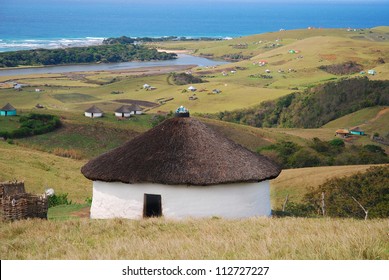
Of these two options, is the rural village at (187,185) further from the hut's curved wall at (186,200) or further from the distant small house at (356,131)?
the distant small house at (356,131)

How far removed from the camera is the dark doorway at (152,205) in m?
20.0

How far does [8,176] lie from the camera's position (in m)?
34.2

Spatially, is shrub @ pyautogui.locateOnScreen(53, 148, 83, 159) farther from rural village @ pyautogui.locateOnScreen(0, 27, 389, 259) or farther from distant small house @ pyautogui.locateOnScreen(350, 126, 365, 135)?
distant small house @ pyautogui.locateOnScreen(350, 126, 365, 135)

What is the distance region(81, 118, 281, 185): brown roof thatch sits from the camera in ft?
64.2

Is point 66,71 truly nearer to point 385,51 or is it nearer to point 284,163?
point 385,51

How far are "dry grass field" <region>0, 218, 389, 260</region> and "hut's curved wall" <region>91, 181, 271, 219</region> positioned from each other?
8.00 ft

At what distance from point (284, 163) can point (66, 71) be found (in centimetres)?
11182

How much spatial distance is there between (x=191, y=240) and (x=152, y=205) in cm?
756

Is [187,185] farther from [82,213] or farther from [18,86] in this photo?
[18,86]

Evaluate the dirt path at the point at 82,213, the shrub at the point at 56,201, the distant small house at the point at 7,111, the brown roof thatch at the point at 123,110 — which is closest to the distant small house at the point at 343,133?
the brown roof thatch at the point at 123,110

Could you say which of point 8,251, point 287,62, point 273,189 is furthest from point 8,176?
point 287,62

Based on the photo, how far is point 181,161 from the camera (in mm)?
19969

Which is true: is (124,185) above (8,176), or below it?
above

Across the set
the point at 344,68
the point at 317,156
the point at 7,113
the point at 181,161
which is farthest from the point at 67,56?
→ the point at 181,161
